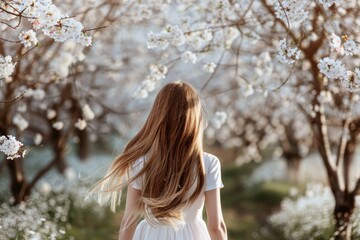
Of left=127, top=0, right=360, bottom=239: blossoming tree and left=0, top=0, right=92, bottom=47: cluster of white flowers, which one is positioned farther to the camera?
left=127, top=0, right=360, bottom=239: blossoming tree

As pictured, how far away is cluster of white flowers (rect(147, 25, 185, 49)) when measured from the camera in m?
4.93

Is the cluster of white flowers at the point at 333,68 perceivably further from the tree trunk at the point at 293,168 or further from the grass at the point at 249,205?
the tree trunk at the point at 293,168

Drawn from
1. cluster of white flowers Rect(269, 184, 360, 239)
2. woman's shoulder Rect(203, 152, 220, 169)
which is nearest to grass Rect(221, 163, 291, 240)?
cluster of white flowers Rect(269, 184, 360, 239)

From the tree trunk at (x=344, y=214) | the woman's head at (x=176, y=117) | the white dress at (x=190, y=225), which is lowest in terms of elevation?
the tree trunk at (x=344, y=214)

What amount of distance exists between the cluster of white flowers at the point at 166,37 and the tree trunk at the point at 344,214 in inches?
100

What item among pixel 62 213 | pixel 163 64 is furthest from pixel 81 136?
pixel 163 64

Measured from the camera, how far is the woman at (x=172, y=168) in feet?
10.9

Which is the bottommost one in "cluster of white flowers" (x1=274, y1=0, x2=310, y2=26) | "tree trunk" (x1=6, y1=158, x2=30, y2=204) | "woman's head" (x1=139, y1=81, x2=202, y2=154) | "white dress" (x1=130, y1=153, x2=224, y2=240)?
"tree trunk" (x1=6, y1=158, x2=30, y2=204)

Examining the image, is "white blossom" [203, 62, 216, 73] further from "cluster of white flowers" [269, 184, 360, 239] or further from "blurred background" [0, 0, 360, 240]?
"cluster of white flowers" [269, 184, 360, 239]

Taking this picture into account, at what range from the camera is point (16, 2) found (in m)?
3.82

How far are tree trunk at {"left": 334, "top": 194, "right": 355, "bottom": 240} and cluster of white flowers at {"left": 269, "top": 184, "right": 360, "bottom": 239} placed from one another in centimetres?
16

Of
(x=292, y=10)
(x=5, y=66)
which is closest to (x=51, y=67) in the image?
(x=5, y=66)

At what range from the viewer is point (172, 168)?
10.9 ft

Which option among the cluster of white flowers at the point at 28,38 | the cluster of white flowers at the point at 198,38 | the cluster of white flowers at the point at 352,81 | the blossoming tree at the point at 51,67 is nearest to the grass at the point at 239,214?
the blossoming tree at the point at 51,67
